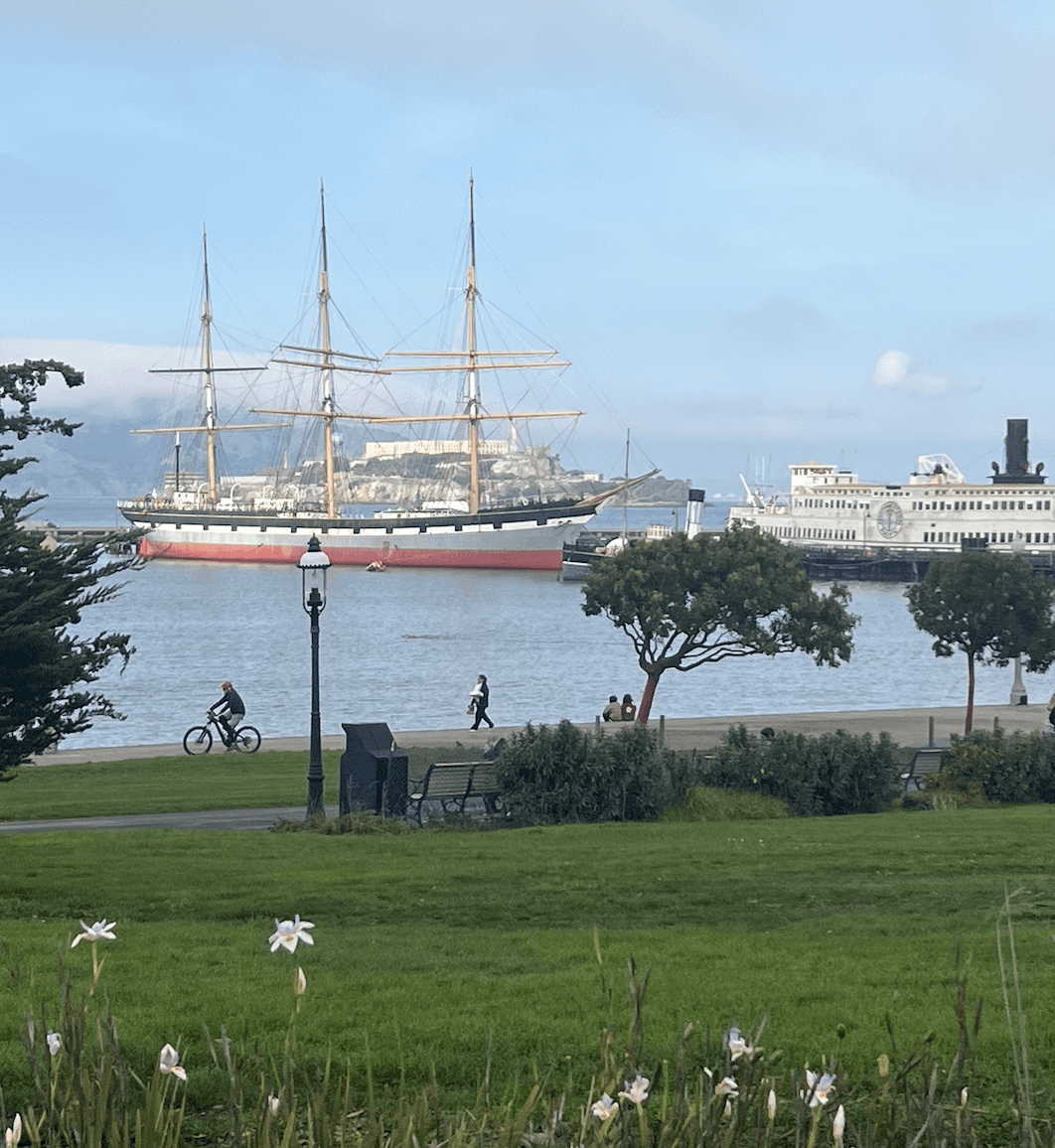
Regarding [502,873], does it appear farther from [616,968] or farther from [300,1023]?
[300,1023]

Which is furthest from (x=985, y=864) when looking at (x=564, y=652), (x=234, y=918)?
(x=564, y=652)

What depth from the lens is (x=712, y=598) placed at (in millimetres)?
35281

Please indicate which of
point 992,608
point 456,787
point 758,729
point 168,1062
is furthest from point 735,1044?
point 992,608

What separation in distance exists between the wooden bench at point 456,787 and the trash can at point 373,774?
244 millimetres

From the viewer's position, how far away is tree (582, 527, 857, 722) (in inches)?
1396

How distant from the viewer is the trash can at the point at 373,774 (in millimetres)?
17516

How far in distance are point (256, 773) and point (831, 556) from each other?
3946 inches

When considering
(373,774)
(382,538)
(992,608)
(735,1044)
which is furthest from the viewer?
(382,538)

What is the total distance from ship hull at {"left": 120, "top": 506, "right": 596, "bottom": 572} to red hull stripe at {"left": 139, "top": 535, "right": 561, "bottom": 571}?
0.32 ft

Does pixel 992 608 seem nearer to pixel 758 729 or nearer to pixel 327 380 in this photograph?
pixel 758 729

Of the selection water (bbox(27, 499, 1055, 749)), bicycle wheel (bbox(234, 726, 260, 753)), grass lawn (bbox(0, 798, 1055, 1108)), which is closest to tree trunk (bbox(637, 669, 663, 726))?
water (bbox(27, 499, 1055, 749))

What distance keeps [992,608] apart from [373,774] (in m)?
23.2

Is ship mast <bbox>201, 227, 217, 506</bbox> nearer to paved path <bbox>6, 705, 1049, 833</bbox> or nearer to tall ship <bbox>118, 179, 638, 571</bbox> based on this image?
tall ship <bbox>118, 179, 638, 571</bbox>

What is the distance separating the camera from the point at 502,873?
37.4 ft
